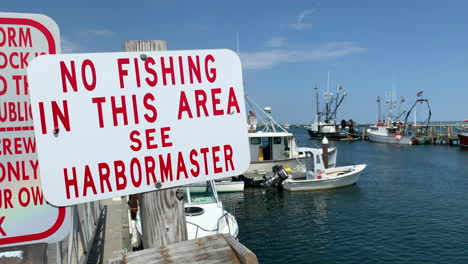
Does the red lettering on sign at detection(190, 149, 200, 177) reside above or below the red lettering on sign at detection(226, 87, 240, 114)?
below

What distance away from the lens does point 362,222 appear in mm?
18484

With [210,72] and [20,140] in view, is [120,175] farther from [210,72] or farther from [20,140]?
[210,72]

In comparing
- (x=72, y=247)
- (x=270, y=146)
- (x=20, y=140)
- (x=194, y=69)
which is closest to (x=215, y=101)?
(x=194, y=69)

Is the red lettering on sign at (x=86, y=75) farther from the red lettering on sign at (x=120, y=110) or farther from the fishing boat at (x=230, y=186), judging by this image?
the fishing boat at (x=230, y=186)

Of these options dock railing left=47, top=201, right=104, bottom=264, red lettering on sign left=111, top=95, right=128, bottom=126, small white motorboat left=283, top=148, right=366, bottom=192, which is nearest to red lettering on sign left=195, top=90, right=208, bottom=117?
red lettering on sign left=111, top=95, right=128, bottom=126

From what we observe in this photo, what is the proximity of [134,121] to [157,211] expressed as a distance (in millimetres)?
517

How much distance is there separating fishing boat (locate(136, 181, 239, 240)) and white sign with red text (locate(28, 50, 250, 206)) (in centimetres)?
886

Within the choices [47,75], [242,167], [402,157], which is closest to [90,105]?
[47,75]

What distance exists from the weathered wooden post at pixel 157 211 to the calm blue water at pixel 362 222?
42.5ft

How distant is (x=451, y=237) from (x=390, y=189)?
11558mm

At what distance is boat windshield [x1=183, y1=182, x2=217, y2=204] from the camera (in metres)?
14.5

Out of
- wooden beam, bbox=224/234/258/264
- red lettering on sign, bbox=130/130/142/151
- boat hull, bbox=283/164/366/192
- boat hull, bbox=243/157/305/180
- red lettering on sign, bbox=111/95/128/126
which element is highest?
red lettering on sign, bbox=111/95/128/126

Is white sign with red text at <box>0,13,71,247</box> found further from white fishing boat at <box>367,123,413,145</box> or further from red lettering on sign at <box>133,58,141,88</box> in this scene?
white fishing boat at <box>367,123,413,145</box>

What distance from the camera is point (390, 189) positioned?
2719 cm
